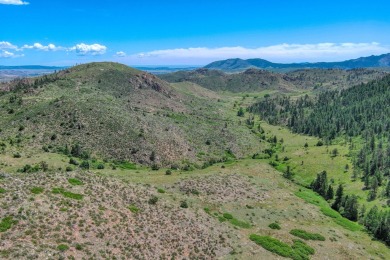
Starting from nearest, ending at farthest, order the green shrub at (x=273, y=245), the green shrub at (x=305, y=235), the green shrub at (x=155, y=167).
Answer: the green shrub at (x=273, y=245) < the green shrub at (x=305, y=235) < the green shrub at (x=155, y=167)

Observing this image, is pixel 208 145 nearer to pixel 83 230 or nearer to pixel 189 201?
pixel 189 201

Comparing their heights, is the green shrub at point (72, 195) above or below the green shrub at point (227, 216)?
above

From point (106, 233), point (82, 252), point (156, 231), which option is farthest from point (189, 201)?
point (82, 252)

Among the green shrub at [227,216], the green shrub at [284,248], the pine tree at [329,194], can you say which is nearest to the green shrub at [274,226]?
the green shrub at [284,248]

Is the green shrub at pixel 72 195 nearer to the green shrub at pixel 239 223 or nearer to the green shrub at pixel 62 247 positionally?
the green shrub at pixel 62 247

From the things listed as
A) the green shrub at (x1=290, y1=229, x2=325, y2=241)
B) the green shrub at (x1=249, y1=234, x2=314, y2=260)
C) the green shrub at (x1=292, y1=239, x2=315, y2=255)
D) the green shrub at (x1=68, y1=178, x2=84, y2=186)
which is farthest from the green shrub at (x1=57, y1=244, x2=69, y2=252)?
the green shrub at (x1=290, y1=229, x2=325, y2=241)

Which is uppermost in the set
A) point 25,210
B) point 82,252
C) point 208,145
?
point 25,210
